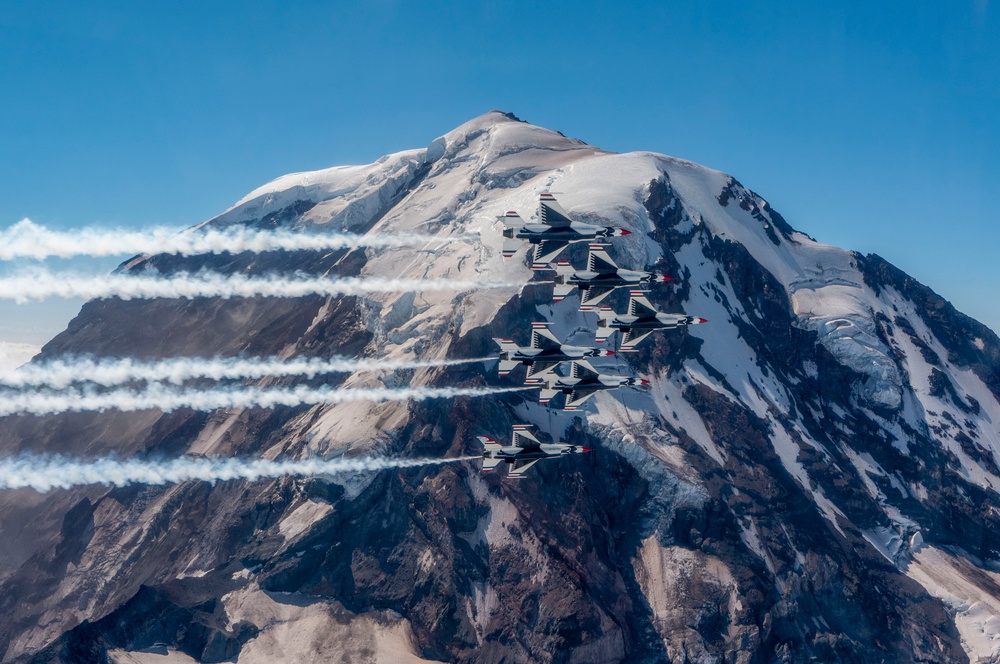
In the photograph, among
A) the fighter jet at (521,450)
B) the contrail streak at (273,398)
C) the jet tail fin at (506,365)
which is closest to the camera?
the fighter jet at (521,450)

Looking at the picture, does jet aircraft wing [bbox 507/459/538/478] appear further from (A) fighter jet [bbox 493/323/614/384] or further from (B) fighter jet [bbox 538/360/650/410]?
(A) fighter jet [bbox 493/323/614/384]

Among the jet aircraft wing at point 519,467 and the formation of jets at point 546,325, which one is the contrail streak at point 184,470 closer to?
the jet aircraft wing at point 519,467

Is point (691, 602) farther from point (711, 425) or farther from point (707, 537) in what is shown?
point (711, 425)

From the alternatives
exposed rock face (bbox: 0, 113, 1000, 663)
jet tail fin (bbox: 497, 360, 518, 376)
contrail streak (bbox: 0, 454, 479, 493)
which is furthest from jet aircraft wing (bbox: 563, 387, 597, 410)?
exposed rock face (bbox: 0, 113, 1000, 663)

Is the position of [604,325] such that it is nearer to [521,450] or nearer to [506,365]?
[506,365]

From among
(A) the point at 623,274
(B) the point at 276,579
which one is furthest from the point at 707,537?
(B) the point at 276,579

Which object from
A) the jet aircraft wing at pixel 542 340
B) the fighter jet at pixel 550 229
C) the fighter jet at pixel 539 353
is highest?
the fighter jet at pixel 550 229

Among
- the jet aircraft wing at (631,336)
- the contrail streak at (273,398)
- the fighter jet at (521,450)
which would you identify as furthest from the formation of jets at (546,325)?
the contrail streak at (273,398)
